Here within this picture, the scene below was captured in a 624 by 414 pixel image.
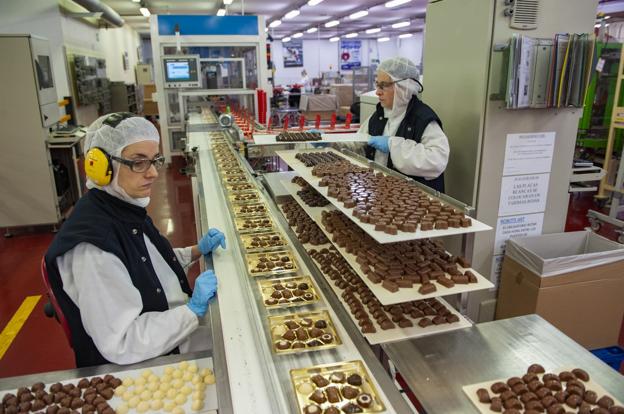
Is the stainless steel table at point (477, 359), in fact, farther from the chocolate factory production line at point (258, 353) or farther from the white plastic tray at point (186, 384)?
the white plastic tray at point (186, 384)

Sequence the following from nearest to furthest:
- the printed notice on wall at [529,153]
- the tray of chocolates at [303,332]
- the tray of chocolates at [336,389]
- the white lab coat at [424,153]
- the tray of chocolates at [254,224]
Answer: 1. the tray of chocolates at [336,389]
2. the tray of chocolates at [303,332]
3. the tray of chocolates at [254,224]
4. the white lab coat at [424,153]
5. the printed notice on wall at [529,153]

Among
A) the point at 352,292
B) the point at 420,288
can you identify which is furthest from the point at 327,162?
the point at 420,288

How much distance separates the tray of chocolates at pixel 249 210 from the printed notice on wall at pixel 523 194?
1.70 metres

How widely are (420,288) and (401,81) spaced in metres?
1.91

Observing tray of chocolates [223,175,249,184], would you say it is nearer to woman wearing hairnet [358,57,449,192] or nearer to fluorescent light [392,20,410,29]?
woman wearing hairnet [358,57,449,192]

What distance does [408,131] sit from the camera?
3055mm

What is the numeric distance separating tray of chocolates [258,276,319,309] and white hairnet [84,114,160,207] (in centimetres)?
65

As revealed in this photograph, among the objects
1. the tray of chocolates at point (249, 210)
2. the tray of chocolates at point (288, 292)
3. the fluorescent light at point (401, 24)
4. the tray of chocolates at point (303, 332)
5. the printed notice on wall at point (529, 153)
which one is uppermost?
the fluorescent light at point (401, 24)

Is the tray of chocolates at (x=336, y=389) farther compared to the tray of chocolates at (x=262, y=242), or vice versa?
the tray of chocolates at (x=262, y=242)

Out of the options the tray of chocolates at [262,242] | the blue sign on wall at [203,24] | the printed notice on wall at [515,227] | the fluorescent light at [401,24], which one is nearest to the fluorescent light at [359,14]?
the fluorescent light at [401,24]

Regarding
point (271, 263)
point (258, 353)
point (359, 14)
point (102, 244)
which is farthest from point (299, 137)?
point (359, 14)

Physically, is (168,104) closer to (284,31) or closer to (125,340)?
(125,340)

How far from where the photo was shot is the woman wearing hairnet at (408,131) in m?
2.84

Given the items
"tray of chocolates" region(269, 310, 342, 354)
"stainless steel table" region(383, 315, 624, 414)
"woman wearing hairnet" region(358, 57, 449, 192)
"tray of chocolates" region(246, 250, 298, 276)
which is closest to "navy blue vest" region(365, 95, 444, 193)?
"woman wearing hairnet" region(358, 57, 449, 192)
